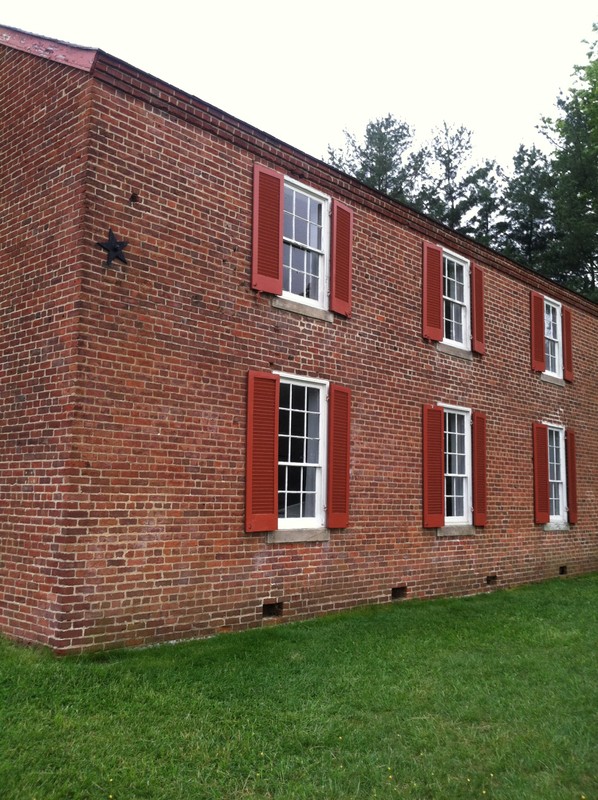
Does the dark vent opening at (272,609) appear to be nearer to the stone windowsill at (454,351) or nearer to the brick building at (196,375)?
the brick building at (196,375)

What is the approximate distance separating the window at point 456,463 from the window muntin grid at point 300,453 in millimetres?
2358

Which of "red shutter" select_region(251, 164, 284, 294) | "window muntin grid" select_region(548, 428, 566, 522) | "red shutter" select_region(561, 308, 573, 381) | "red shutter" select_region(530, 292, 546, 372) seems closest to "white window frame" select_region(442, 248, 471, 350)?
"red shutter" select_region(530, 292, 546, 372)

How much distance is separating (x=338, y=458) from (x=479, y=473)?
3634 mm

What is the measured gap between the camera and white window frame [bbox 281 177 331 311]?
9.35 m

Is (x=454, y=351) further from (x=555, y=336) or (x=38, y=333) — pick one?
(x=38, y=333)

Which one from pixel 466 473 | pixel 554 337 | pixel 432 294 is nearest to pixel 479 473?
pixel 466 473

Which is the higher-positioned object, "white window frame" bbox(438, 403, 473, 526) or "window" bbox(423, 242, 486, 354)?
"window" bbox(423, 242, 486, 354)

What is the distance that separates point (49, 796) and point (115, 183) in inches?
218

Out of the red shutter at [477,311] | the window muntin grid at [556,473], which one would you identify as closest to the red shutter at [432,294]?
the red shutter at [477,311]

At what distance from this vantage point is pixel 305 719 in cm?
540

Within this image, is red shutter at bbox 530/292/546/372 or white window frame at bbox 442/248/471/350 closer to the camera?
white window frame at bbox 442/248/471/350

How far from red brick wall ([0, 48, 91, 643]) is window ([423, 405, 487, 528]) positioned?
5829mm

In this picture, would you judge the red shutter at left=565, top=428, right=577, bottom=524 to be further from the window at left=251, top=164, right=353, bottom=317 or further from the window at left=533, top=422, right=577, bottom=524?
the window at left=251, top=164, right=353, bottom=317

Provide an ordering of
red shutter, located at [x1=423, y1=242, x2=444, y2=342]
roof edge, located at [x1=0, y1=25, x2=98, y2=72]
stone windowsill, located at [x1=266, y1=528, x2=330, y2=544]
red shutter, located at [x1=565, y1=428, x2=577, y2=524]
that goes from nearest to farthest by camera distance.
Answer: roof edge, located at [x1=0, y1=25, x2=98, y2=72] → stone windowsill, located at [x1=266, y1=528, x2=330, y2=544] → red shutter, located at [x1=423, y1=242, x2=444, y2=342] → red shutter, located at [x1=565, y1=428, x2=577, y2=524]
